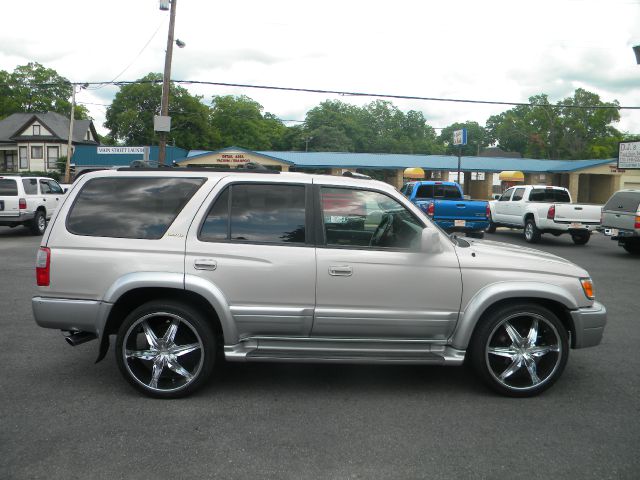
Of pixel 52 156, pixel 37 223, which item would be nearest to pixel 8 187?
pixel 37 223

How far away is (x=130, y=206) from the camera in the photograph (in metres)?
4.64

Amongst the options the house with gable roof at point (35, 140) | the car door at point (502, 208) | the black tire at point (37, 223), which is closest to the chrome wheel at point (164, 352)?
the black tire at point (37, 223)

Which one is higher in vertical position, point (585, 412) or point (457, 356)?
point (457, 356)

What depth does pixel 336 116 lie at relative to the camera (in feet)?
324

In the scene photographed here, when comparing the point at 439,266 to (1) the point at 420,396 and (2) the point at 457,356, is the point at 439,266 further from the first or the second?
(1) the point at 420,396

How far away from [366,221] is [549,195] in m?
16.0

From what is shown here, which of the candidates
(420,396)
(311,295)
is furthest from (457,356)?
(311,295)

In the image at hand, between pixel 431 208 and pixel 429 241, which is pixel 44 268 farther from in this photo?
pixel 431 208

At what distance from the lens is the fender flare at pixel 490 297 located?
448 centimetres

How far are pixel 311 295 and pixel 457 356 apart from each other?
126 cm

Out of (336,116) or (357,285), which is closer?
(357,285)

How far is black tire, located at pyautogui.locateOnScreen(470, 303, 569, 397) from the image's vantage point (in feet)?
15.0

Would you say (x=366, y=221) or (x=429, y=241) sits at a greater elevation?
(x=366, y=221)

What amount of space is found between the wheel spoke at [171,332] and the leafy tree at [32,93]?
83652mm
